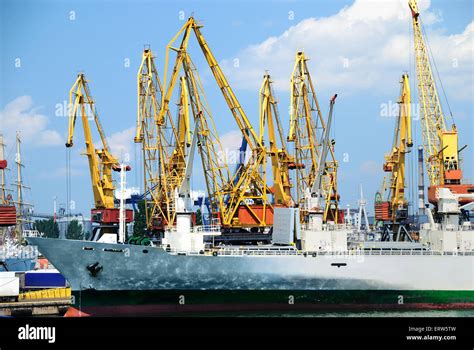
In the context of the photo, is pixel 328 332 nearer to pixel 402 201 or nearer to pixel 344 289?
pixel 344 289

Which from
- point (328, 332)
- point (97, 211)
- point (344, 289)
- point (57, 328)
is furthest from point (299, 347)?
point (97, 211)

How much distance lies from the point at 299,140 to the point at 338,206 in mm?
8453

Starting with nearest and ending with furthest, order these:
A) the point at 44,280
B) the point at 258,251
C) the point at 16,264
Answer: the point at 258,251 → the point at 44,280 → the point at 16,264

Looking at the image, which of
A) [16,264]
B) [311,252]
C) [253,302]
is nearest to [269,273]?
[253,302]

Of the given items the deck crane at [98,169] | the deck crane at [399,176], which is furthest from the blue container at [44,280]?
the deck crane at [399,176]

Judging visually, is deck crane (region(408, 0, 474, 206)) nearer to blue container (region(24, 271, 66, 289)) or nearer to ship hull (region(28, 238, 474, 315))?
ship hull (region(28, 238, 474, 315))

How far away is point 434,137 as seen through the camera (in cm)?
7131

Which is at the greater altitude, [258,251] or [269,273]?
[258,251]

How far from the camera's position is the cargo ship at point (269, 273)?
4869 cm

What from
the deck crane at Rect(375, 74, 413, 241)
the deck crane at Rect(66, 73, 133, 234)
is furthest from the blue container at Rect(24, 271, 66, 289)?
the deck crane at Rect(375, 74, 413, 241)

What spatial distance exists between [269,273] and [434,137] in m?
29.1

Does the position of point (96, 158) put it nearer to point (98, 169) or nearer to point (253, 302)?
point (98, 169)

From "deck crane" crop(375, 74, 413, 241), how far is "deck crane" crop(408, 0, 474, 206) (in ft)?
6.70

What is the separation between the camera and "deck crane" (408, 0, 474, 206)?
65.8m
